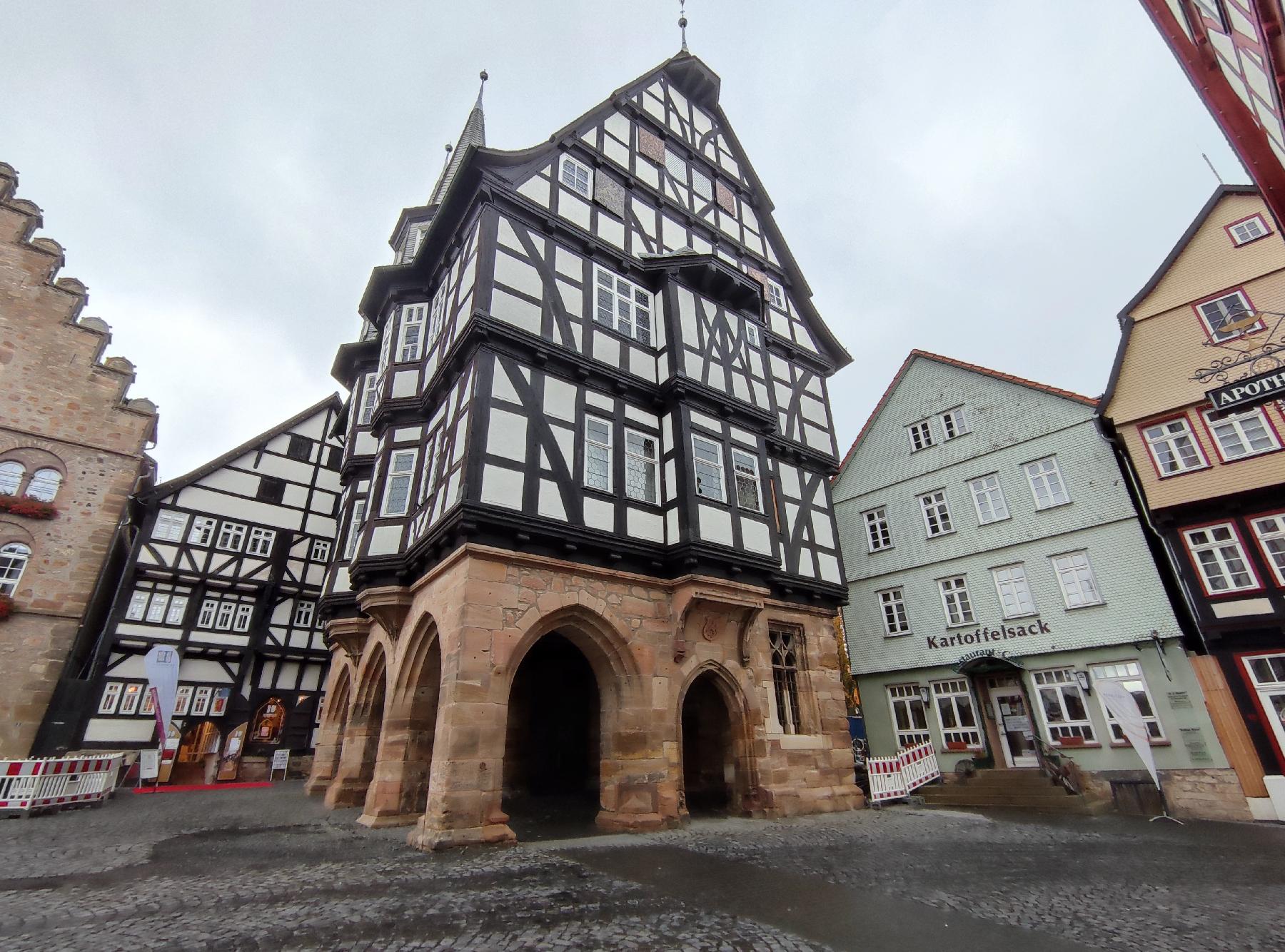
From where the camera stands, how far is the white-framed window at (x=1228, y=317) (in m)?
13.8

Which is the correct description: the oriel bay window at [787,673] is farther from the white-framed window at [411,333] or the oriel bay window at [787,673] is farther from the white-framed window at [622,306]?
the white-framed window at [411,333]

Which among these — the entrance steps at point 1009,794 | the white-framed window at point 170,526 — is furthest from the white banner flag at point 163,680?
the entrance steps at point 1009,794

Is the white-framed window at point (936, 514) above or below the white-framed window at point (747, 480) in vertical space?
above

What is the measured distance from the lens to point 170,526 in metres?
20.7

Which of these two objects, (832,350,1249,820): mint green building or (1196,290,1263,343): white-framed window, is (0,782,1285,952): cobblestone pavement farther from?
(1196,290,1263,343): white-framed window

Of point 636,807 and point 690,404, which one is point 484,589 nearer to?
point 636,807

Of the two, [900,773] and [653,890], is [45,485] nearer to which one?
[653,890]

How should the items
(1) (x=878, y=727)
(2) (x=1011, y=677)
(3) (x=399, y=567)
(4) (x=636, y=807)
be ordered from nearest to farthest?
(4) (x=636, y=807)
(3) (x=399, y=567)
(2) (x=1011, y=677)
(1) (x=878, y=727)

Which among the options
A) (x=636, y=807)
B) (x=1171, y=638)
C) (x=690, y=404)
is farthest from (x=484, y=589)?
(x=1171, y=638)

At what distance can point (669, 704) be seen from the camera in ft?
34.2

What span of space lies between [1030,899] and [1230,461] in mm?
12700

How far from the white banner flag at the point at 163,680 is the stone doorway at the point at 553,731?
8.38 m

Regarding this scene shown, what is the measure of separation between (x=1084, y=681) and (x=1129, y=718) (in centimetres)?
195

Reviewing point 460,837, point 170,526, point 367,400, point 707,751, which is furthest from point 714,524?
point 170,526
